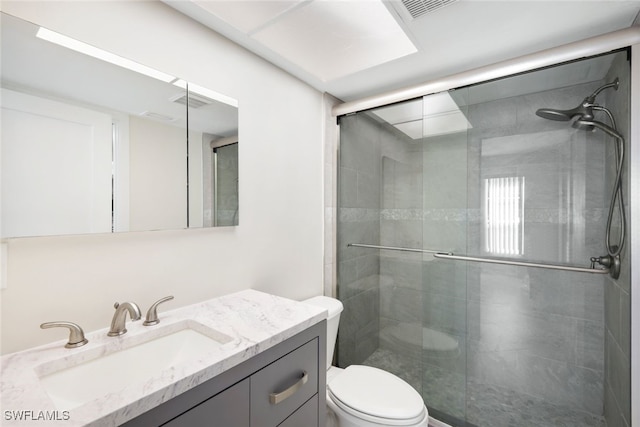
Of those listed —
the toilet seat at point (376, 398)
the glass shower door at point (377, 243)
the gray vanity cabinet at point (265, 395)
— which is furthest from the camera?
the glass shower door at point (377, 243)

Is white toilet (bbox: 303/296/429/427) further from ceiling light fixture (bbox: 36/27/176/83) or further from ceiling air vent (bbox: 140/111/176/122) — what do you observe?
ceiling light fixture (bbox: 36/27/176/83)

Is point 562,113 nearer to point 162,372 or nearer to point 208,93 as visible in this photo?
point 208,93

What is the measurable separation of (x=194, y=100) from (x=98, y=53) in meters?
0.35

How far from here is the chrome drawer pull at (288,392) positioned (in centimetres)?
95

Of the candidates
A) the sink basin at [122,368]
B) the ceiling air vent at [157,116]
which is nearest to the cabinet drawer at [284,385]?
the sink basin at [122,368]

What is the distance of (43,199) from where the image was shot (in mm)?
896

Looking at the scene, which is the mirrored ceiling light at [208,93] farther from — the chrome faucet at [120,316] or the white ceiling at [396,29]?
the chrome faucet at [120,316]

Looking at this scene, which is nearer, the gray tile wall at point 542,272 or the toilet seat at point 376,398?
the toilet seat at point 376,398

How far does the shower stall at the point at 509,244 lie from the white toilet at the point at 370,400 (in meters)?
0.50

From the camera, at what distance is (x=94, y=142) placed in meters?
1.01

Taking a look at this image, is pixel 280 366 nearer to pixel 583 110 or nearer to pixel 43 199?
pixel 43 199

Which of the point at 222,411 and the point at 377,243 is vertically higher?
the point at 377,243

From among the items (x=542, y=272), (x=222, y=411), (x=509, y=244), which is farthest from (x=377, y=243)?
(x=222, y=411)

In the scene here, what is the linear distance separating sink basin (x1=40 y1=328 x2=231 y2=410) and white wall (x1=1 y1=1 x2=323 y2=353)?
0.59 ft
